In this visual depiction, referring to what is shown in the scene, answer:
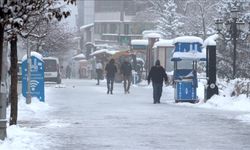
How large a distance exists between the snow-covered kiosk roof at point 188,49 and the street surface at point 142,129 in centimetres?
368

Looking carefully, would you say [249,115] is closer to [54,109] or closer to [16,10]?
[54,109]

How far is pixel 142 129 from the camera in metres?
15.3

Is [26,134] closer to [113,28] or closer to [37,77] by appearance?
[37,77]

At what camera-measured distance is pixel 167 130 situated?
49.5ft

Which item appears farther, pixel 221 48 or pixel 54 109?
pixel 221 48

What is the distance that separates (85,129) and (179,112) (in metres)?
5.54

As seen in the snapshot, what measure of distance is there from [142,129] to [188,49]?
10171mm

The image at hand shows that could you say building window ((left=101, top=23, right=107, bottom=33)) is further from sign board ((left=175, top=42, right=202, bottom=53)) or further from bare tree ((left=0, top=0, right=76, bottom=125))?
bare tree ((left=0, top=0, right=76, bottom=125))

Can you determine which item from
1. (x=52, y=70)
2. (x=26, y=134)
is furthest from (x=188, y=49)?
(x=52, y=70)

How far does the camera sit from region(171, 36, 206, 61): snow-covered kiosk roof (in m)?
24.9

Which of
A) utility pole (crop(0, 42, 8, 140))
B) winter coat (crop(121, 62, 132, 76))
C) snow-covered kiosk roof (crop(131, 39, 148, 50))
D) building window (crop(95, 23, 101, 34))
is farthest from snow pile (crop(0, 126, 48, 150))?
building window (crop(95, 23, 101, 34))

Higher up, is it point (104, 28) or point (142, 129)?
point (104, 28)

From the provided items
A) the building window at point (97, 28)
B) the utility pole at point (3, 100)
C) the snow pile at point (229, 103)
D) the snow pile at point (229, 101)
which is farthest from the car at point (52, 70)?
the building window at point (97, 28)

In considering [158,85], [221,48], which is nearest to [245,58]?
[221,48]
